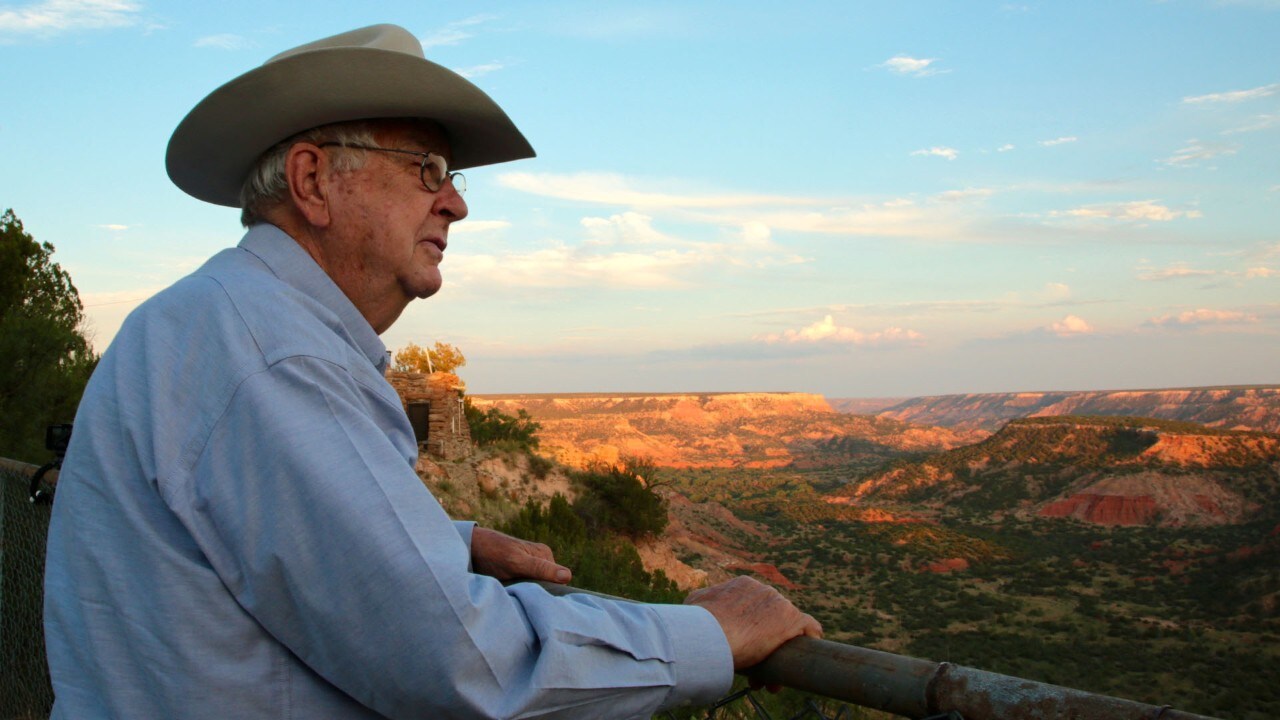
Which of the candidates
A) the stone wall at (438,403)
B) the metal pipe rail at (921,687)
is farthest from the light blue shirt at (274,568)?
the stone wall at (438,403)

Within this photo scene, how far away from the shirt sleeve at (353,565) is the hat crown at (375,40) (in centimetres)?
70

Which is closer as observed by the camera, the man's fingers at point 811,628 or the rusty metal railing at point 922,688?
the rusty metal railing at point 922,688

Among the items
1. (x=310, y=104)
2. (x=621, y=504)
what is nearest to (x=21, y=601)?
(x=310, y=104)

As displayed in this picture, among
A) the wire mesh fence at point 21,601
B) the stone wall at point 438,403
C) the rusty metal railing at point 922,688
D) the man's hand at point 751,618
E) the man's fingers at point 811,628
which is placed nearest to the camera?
the rusty metal railing at point 922,688

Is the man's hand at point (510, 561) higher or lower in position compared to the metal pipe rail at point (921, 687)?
higher

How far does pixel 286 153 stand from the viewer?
5.19 ft

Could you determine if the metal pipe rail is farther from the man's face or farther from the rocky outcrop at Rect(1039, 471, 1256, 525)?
the rocky outcrop at Rect(1039, 471, 1256, 525)

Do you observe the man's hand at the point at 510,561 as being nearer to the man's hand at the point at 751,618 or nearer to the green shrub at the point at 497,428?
the man's hand at the point at 751,618

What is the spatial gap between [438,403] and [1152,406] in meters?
132

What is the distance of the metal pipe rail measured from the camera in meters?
1.18

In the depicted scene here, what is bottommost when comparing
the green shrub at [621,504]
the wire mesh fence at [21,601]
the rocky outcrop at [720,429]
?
the rocky outcrop at [720,429]

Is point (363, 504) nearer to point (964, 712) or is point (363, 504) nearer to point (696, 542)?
point (964, 712)

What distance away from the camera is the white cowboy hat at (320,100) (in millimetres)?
1474

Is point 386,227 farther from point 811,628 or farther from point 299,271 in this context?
point 811,628
